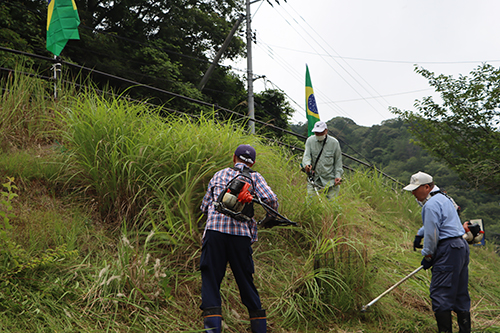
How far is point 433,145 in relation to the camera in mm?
14617

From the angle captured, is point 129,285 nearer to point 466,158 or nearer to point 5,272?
point 5,272

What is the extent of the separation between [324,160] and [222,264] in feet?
9.95

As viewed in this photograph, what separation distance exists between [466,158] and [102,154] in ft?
43.7

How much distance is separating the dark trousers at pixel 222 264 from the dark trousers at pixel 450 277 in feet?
5.78

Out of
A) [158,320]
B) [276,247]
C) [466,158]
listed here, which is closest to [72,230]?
[158,320]

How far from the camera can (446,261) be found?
365 cm

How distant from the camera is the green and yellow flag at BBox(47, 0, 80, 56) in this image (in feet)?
21.9

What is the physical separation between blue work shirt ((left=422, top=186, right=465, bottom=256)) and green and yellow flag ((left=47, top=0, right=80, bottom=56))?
6213 millimetres

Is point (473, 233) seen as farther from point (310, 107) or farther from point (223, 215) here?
point (310, 107)

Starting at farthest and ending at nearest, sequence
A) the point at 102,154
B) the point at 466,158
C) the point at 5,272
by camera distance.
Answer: the point at 466,158 < the point at 102,154 < the point at 5,272

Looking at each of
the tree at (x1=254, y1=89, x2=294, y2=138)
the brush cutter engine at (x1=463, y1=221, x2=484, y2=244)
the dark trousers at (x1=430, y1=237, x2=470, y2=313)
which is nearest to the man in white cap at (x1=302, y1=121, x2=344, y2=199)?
the brush cutter engine at (x1=463, y1=221, x2=484, y2=244)

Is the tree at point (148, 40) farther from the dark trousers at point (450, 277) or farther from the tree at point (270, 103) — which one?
the dark trousers at point (450, 277)


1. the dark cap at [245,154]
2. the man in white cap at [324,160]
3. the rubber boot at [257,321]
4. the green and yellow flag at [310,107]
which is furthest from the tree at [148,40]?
the rubber boot at [257,321]

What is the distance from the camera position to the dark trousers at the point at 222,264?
3.07 meters
